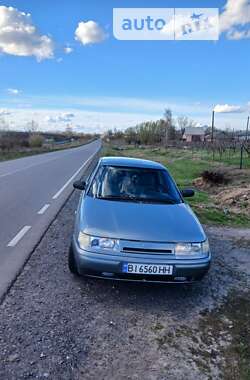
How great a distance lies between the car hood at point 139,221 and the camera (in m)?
4.37

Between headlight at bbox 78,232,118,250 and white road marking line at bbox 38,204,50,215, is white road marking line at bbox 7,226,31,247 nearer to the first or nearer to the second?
white road marking line at bbox 38,204,50,215

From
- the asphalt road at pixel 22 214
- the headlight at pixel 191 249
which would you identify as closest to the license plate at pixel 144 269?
the headlight at pixel 191 249

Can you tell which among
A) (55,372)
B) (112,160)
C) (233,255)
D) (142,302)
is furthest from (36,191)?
(55,372)

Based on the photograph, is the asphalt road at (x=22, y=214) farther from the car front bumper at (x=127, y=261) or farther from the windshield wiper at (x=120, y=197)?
the windshield wiper at (x=120, y=197)

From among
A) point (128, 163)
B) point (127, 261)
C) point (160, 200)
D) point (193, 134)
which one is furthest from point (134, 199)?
point (193, 134)

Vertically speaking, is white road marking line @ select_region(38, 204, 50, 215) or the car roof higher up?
the car roof

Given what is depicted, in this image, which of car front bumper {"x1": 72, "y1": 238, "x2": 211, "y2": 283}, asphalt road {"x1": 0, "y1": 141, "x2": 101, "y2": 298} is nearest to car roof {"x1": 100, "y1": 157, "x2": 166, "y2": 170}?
asphalt road {"x1": 0, "y1": 141, "x2": 101, "y2": 298}

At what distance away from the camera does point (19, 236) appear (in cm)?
696

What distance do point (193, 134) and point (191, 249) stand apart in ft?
390

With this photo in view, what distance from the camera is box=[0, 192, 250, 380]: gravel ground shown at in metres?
3.14

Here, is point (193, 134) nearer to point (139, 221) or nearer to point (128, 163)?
point (128, 163)

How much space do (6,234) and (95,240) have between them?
335cm

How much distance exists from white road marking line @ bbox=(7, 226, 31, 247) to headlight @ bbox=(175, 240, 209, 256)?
3.28 meters

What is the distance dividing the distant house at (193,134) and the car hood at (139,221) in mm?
112241
